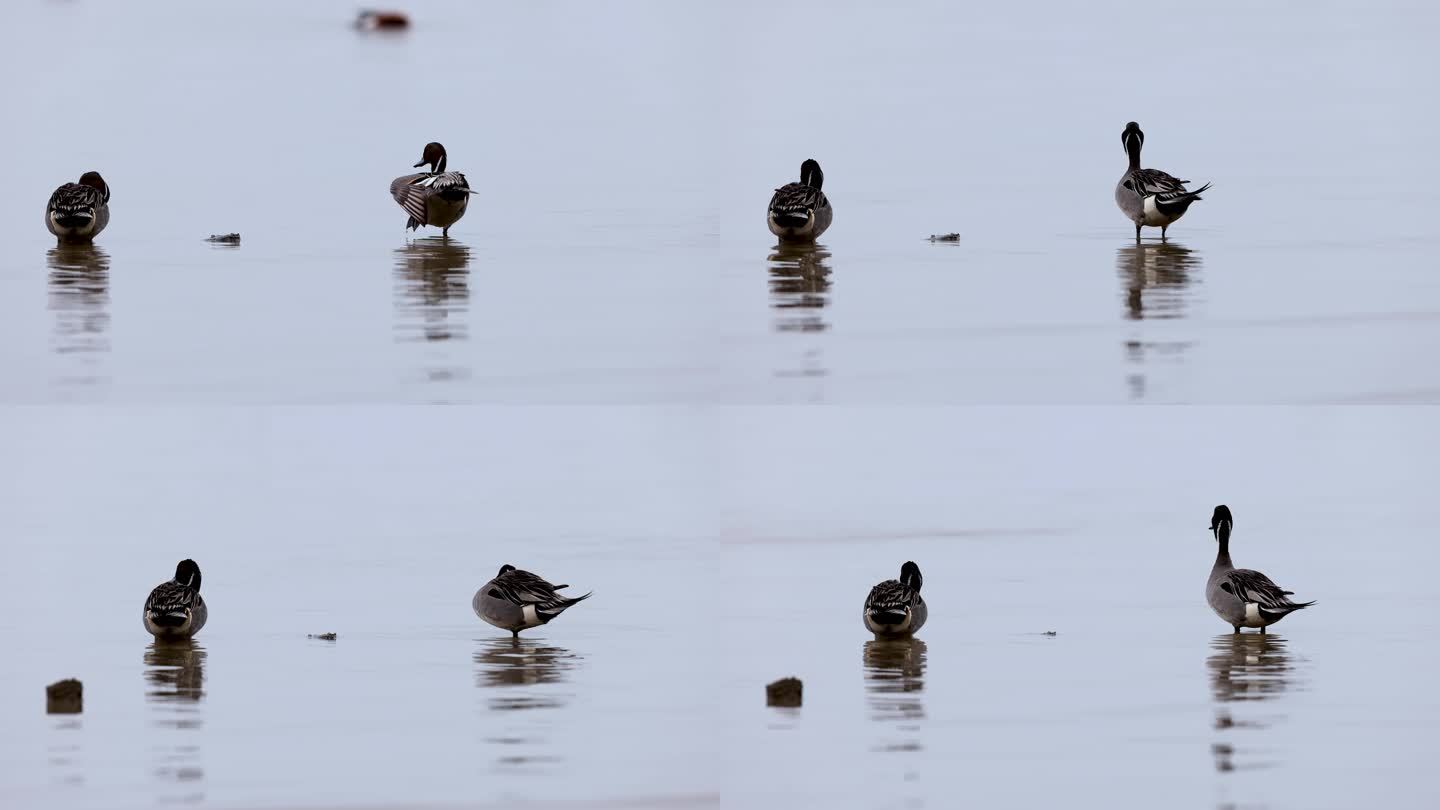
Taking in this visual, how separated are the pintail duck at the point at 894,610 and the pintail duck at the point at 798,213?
11.7ft

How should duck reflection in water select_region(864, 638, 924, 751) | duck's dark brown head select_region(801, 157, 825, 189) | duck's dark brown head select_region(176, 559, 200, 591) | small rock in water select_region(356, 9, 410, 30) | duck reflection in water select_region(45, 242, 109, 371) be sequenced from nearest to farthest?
duck reflection in water select_region(864, 638, 924, 751), duck reflection in water select_region(45, 242, 109, 371), duck's dark brown head select_region(176, 559, 200, 591), duck's dark brown head select_region(801, 157, 825, 189), small rock in water select_region(356, 9, 410, 30)

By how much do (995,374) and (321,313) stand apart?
475cm

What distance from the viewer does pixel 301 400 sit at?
48.2 ft

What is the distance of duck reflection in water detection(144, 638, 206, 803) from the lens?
11.9 metres

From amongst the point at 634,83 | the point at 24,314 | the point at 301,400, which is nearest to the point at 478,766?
the point at 301,400

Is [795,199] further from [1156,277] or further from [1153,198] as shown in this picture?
[1156,277]

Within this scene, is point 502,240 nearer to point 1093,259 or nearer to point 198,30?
point 1093,259

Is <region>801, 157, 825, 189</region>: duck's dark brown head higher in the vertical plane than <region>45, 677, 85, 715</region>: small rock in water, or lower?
higher

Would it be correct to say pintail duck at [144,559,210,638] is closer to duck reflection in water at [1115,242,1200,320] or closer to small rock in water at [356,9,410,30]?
duck reflection in water at [1115,242,1200,320]

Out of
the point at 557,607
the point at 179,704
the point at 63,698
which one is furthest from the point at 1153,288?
the point at 63,698

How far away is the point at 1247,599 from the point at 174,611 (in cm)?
738

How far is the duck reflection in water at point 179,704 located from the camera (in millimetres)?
11852

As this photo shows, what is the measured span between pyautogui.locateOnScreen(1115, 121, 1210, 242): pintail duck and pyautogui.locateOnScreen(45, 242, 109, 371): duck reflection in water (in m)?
8.16

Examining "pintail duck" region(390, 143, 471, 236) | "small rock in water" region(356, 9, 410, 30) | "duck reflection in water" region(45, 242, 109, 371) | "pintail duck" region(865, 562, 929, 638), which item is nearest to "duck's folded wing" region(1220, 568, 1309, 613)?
"pintail duck" region(865, 562, 929, 638)
